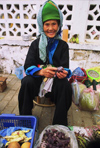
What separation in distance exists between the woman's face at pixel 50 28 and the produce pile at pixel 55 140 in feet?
3.95

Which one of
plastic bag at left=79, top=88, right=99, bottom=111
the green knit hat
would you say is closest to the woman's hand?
the green knit hat

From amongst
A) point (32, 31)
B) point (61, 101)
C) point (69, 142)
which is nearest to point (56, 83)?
point (61, 101)

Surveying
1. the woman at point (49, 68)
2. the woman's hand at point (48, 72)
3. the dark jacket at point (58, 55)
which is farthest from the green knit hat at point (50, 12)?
the woman's hand at point (48, 72)

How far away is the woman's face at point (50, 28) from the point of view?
4.86 feet

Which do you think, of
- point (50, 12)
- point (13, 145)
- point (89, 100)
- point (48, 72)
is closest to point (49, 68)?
point (48, 72)

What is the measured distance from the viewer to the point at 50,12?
141cm

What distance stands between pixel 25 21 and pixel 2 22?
0.64 m

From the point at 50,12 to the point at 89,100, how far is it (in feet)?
5.09

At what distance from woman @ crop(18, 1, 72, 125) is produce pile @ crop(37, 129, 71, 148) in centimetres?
33

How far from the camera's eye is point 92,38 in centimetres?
301

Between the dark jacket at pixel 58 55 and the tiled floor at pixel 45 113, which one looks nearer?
the dark jacket at pixel 58 55

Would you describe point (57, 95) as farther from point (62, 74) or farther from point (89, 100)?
point (89, 100)

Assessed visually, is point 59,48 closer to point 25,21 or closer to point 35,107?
point 35,107

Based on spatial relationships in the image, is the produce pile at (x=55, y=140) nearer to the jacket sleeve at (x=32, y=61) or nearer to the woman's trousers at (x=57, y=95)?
the woman's trousers at (x=57, y=95)
